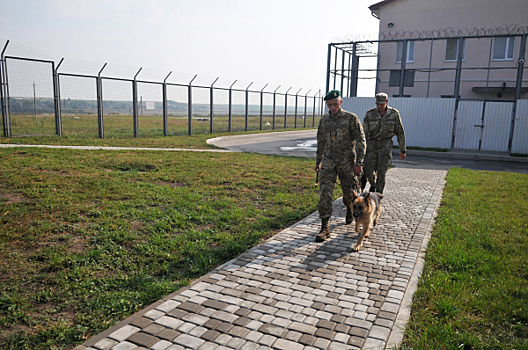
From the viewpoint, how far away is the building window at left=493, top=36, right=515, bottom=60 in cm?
2341

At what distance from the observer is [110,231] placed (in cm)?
543

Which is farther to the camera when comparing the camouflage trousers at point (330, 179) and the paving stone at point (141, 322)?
the camouflage trousers at point (330, 179)

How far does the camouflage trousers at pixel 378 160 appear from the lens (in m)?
6.74

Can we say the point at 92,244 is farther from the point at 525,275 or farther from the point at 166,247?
the point at 525,275

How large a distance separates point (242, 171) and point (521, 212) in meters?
6.35

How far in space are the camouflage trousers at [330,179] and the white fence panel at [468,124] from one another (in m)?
15.1

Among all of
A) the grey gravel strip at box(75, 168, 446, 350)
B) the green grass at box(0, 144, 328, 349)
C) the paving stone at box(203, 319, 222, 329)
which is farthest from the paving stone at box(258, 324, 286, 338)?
the green grass at box(0, 144, 328, 349)

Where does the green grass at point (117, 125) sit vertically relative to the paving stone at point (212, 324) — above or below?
above

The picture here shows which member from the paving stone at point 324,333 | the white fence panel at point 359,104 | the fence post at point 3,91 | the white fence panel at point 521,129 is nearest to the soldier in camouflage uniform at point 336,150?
the paving stone at point 324,333

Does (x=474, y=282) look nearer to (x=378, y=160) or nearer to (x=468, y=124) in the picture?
(x=378, y=160)

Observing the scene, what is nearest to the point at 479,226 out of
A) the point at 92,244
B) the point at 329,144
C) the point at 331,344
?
the point at 329,144

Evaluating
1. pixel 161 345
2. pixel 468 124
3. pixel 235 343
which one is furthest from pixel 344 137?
pixel 468 124

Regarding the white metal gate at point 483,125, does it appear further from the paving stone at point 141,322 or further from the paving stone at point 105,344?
the paving stone at point 105,344

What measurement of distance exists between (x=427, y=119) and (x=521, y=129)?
3855 millimetres
